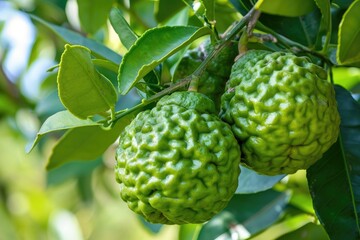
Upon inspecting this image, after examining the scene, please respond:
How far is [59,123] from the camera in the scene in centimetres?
102

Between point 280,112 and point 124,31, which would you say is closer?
point 280,112

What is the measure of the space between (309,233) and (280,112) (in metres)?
0.41

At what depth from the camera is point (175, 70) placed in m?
1.16

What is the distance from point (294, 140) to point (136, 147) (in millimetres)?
231

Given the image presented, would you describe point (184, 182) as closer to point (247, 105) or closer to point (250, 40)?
point (247, 105)

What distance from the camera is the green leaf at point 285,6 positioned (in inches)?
41.6

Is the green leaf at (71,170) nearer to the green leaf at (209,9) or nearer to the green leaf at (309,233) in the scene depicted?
the green leaf at (309,233)

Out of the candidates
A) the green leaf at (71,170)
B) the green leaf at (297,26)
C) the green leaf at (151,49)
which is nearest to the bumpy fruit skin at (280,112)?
the green leaf at (151,49)

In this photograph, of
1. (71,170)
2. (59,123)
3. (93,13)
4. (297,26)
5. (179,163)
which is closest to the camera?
(179,163)

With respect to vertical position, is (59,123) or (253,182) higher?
(59,123)

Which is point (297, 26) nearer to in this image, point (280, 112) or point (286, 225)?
point (280, 112)

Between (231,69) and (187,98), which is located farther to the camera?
(231,69)

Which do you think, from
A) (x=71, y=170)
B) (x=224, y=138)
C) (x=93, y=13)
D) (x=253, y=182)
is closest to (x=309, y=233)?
(x=253, y=182)

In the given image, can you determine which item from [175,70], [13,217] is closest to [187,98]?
[175,70]
